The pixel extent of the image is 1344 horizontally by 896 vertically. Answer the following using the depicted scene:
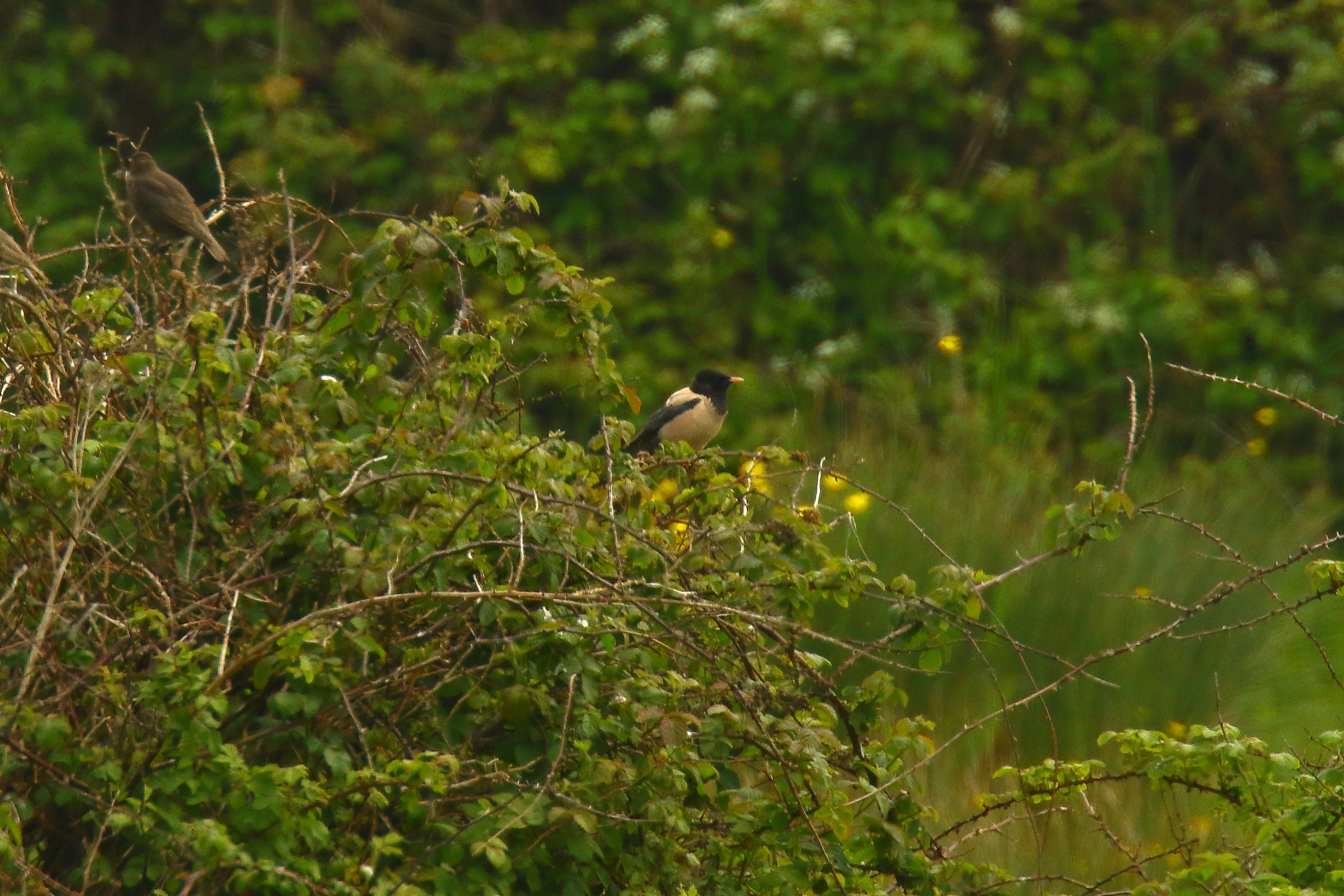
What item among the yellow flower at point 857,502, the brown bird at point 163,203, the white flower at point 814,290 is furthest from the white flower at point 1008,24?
the brown bird at point 163,203

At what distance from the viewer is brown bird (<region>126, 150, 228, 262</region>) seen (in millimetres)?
5223

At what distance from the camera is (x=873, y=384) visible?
8.26 metres

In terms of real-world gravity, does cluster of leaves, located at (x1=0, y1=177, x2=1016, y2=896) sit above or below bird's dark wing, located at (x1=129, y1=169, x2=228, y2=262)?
above

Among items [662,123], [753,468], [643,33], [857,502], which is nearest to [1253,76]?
[662,123]

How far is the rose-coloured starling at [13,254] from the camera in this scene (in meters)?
3.40

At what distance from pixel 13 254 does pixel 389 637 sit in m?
1.50

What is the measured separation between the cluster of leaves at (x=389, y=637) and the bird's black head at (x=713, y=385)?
3629 millimetres

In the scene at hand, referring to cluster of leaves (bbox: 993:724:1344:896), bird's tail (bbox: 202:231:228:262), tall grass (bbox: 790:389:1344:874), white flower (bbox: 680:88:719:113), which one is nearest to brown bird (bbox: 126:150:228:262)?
Result: bird's tail (bbox: 202:231:228:262)

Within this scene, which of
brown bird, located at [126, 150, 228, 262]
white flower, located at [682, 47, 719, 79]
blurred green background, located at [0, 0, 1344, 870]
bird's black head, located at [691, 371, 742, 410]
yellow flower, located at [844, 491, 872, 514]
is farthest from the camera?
white flower, located at [682, 47, 719, 79]

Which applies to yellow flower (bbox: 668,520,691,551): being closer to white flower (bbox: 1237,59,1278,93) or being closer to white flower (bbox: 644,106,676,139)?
white flower (bbox: 644,106,676,139)

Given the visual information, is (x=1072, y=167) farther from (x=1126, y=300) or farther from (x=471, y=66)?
(x=471, y=66)

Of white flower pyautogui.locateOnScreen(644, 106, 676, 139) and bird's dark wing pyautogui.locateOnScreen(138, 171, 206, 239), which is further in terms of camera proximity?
white flower pyautogui.locateOnScreen(644, 106, 676, 139)

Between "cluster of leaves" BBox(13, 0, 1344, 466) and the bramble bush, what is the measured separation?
5227mm

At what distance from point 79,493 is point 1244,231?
302 inches
